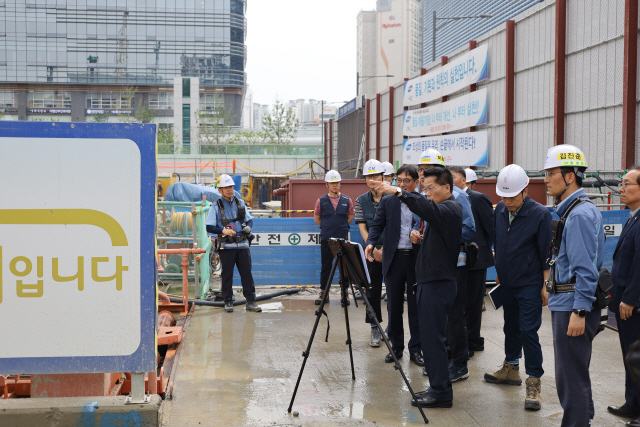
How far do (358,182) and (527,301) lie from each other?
25.5 feet

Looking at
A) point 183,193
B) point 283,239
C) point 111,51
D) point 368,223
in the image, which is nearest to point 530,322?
point 368,223

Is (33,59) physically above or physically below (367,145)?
above

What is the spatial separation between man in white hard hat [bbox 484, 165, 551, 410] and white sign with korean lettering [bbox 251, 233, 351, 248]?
5.48 metres

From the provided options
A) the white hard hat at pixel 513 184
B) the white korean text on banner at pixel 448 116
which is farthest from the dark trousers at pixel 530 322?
the white korean text on banner at pixel 448 116

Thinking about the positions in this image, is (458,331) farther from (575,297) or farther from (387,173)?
(387,173)

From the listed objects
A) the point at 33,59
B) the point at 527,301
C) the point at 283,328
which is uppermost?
the point at 33,59

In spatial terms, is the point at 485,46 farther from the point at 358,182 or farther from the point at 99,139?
the point at 99,139

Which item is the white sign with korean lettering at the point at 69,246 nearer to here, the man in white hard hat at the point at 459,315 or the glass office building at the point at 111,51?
the man in white hard hat at the point at 459,315

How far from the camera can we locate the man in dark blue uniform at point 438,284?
4.86 m

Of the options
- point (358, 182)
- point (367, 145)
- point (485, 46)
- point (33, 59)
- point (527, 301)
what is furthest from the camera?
point (33, 59)

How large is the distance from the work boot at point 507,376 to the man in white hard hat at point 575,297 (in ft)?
4.80

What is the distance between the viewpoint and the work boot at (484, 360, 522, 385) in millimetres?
5594

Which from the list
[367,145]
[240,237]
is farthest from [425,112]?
[240,237]

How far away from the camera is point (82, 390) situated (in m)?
4.24
